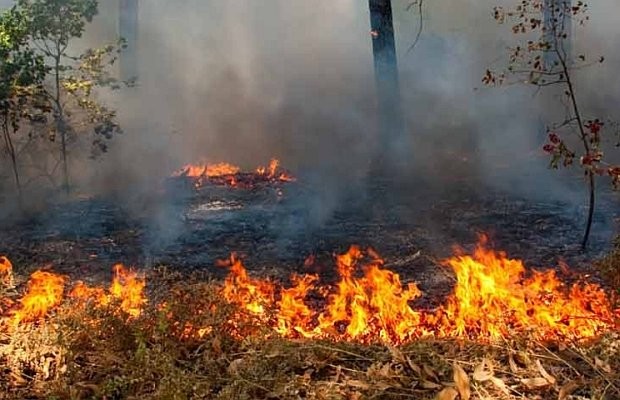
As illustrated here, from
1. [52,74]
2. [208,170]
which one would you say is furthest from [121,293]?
[208,170]

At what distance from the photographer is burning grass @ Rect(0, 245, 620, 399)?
3531 millimetres

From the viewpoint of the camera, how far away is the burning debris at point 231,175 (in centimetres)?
984

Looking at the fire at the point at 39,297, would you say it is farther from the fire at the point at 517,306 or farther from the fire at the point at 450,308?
the fire at the point at 517,306

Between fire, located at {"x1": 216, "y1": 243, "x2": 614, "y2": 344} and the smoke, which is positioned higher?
the smoke

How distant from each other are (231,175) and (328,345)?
6.64 m

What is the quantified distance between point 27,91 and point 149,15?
9709mm

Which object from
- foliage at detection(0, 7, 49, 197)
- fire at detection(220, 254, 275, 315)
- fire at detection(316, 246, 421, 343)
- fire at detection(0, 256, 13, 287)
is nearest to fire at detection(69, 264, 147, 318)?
fire at detection(0, 256, 13, 287)

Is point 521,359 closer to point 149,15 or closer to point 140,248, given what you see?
point 140,248

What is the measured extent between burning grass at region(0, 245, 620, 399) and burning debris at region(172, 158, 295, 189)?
4.67 meters

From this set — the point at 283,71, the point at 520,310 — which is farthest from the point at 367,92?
the point at 520,310

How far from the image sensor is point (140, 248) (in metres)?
7.04

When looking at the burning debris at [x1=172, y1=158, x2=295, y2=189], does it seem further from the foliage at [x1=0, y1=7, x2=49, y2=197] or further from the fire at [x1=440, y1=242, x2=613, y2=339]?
the fire at [x1=440, y1=242, x2=613, y2=339]

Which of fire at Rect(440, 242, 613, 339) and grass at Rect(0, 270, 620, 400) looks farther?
fire at Rect(440, 242, 613, 339)

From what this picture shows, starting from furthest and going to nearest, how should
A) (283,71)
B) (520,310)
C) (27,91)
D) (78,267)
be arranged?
(283,71)
(27,91)
(78,267)
(520,310)
